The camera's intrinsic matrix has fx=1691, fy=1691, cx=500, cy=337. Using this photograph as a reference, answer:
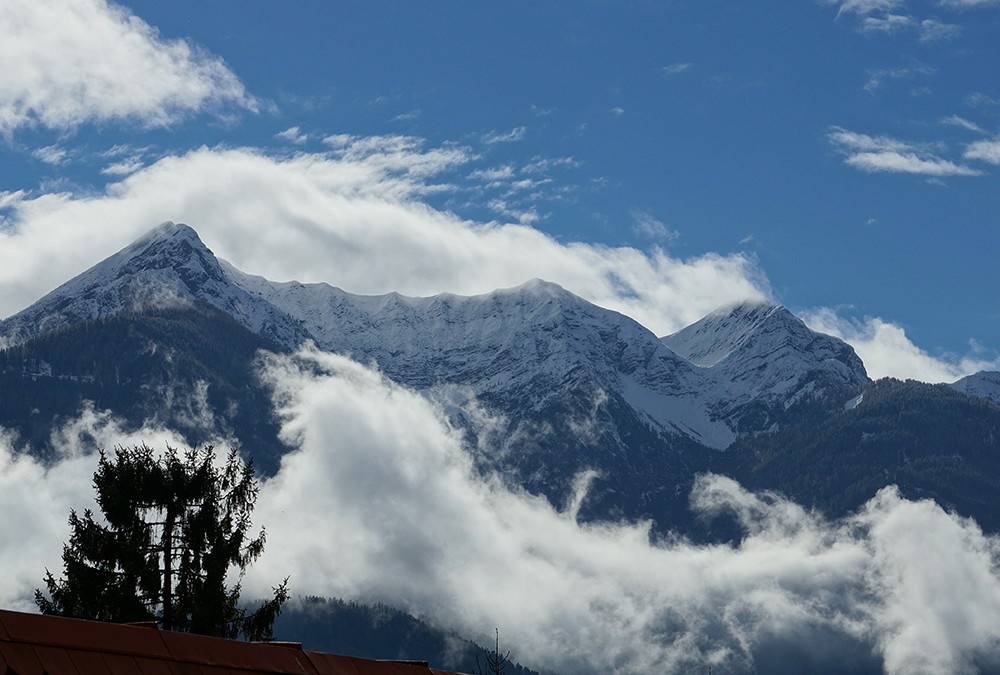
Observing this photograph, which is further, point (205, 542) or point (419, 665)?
point (205, 542)

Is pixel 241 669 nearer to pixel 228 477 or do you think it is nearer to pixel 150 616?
pixel 150 616

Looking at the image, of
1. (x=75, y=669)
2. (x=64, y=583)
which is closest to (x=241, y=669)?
(x=75, y=669)

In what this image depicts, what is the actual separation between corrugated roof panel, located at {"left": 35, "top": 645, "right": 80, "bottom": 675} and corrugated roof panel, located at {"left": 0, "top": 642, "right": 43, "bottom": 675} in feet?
0.45

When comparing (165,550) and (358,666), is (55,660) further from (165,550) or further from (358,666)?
(165,550)

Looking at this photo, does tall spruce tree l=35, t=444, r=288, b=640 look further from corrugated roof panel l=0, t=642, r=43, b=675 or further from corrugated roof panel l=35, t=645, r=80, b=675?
corrugated roof panel l=0, t=642, r=43, b=675

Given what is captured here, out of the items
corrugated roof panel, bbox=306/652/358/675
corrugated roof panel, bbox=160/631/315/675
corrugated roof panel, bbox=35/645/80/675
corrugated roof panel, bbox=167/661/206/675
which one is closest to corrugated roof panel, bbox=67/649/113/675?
corrugated roof panel, bbox=35/645/80/675

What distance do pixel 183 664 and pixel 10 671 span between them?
17.5 ft

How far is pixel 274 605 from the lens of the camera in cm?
6044

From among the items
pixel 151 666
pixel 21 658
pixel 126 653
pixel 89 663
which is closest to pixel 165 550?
pixel 151 666

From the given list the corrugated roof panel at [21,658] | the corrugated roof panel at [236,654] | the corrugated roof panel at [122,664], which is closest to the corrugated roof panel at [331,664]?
the corrugated roof panel at [236,654]

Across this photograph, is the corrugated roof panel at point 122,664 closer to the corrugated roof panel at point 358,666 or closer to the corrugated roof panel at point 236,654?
the corrugated roof panel at point 236,654

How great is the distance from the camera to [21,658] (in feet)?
110

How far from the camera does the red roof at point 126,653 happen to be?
3400 centimetres

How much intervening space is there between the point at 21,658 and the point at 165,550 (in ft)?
83.1
